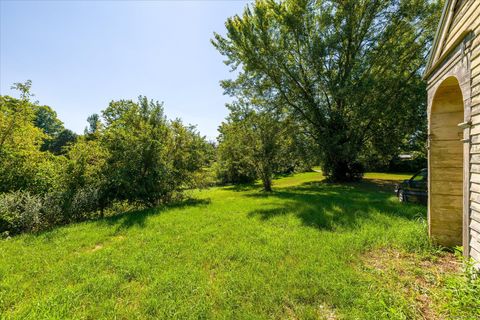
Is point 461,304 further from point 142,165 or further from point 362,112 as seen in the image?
point 362,112

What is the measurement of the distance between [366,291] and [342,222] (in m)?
2.86

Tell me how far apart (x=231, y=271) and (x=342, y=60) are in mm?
14305

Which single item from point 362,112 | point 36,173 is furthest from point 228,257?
point 362,112

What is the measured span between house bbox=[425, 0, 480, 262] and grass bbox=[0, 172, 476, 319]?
0.63 metres

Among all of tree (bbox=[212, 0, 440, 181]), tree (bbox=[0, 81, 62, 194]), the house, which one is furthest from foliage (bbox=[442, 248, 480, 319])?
tree (bbox=[212, 0, 440, 181])

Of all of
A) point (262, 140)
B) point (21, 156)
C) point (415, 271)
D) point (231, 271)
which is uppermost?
point (262, 140)

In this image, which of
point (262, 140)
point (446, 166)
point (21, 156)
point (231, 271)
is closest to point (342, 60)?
point (262, 140)

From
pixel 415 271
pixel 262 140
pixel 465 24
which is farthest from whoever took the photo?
pixel 262 140

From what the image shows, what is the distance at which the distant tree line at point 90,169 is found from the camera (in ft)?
19.1

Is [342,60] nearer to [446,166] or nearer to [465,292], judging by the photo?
[446,166]

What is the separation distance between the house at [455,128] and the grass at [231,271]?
627 millimetres

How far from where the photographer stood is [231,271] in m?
3.16

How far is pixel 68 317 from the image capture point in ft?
7.46

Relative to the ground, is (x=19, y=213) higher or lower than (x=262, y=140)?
lower
